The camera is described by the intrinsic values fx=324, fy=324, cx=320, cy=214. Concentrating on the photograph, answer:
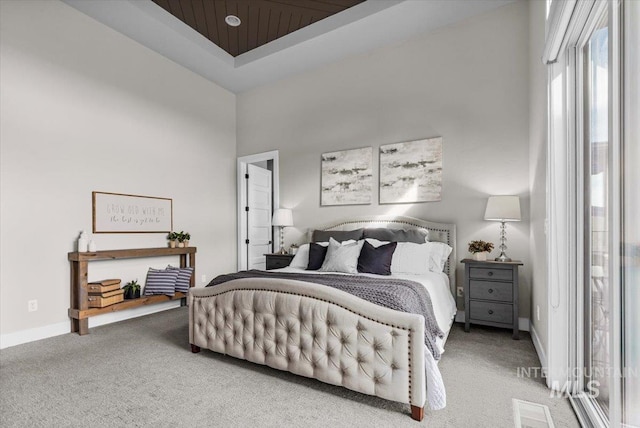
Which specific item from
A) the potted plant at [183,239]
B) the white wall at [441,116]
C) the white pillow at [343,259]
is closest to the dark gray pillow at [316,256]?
the white pillow at [343,259]

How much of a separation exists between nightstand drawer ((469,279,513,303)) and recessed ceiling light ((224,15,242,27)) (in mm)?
4005

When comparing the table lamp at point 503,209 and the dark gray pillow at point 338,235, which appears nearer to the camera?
the table lamp at point 503,209

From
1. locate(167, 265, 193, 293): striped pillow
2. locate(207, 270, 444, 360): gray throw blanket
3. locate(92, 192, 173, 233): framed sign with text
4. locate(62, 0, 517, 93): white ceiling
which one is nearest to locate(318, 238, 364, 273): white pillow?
locate(207, 270, 444, 360): gray throw blanket

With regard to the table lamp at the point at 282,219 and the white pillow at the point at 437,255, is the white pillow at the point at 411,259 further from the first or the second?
the table lamp at the point at 282,219

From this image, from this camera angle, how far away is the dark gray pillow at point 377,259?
3.05 m

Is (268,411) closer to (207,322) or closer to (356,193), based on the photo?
(207,322)

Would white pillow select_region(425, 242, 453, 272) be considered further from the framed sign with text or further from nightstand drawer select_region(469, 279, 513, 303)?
the framed sign with text

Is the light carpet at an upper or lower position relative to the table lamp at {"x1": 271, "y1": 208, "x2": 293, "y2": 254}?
lower

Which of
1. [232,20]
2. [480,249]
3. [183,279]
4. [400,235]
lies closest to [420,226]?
[400,235]

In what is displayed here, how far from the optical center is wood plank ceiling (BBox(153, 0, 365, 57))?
366 centimetres

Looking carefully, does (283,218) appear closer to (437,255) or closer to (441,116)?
(437,255)

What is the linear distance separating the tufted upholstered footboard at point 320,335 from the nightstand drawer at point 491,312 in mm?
1740

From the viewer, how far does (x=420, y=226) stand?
12.5ft

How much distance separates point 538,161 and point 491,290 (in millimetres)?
1283
